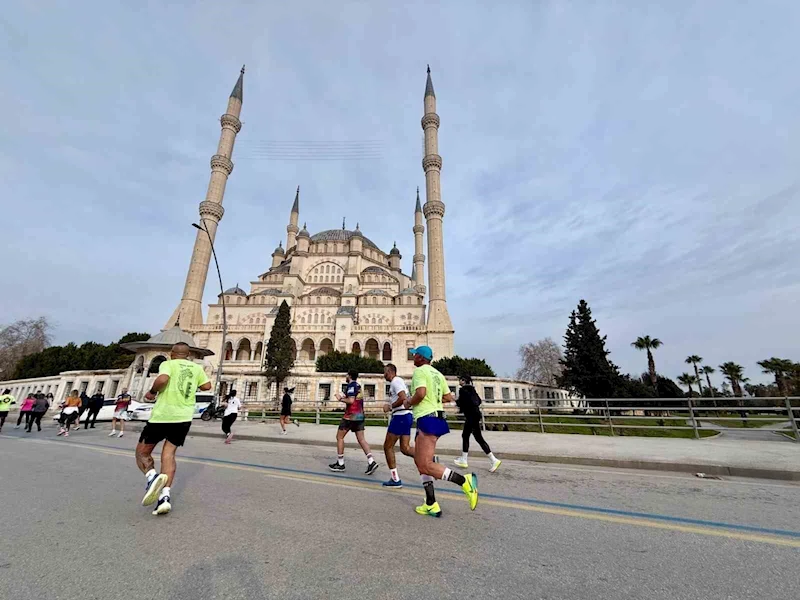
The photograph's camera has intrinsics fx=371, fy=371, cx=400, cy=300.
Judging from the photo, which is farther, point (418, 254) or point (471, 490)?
point (418, 254)

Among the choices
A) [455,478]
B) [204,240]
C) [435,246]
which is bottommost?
[455,478]

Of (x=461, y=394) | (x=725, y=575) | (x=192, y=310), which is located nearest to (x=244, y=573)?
(x=725, y=575)

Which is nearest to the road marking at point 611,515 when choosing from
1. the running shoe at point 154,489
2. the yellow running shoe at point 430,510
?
the yellow running shoe at point 430,510

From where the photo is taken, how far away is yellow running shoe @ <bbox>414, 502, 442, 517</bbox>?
12.3ft

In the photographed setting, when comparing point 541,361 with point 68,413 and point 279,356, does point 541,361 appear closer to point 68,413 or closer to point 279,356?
point 279,356

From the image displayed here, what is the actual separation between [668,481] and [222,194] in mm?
52876

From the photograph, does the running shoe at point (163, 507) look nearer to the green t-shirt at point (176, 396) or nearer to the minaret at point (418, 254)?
the green t-shirt at point (176, 396)

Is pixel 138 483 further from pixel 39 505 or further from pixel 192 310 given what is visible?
pixel 192 310

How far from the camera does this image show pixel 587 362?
2981 cm

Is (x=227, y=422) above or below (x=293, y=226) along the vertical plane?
below

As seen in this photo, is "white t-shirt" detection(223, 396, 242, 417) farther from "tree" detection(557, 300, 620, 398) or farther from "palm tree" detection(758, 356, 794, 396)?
"palm tree" detection(758, 356, 794, 396)

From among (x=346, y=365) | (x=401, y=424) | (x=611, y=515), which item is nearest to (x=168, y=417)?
(x=401, y=424)

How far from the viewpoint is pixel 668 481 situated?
560cm

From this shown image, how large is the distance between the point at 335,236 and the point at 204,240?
2616 centimetres
